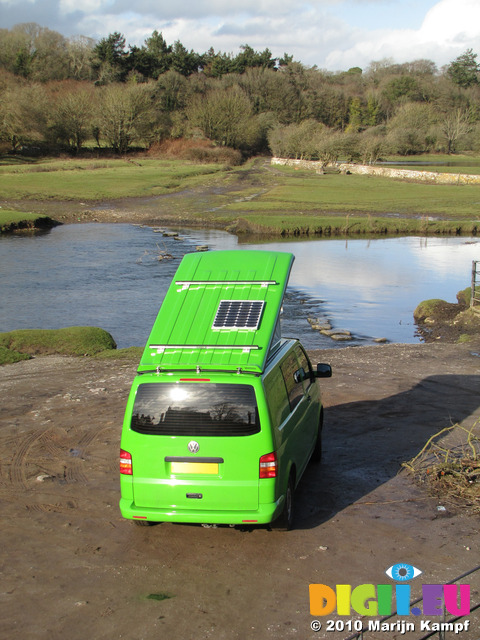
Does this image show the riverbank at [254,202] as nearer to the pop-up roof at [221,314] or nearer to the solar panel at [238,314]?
the pop-up roof at [221,314]

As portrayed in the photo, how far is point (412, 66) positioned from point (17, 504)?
205663mm

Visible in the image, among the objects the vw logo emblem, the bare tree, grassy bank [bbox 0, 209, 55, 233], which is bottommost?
the vw logo emblem

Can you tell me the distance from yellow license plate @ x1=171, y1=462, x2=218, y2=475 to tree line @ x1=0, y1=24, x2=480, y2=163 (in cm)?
9197

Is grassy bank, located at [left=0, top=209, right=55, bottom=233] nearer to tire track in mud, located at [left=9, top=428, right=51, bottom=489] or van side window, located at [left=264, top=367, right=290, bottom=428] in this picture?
tire track in mud, located at [left=9, top=428, right=51, bottom=489]

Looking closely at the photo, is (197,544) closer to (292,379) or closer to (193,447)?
(193,447)

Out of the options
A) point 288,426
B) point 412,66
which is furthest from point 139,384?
point 412,66

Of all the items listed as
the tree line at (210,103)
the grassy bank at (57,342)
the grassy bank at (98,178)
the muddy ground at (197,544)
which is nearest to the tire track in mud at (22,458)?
the muddy ground at (197,544)

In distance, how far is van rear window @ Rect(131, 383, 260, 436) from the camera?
7527 millimetres

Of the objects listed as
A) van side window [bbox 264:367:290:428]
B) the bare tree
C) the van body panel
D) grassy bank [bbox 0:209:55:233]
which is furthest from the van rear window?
the bare tree

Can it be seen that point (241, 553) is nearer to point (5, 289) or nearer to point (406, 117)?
point (5, 289)

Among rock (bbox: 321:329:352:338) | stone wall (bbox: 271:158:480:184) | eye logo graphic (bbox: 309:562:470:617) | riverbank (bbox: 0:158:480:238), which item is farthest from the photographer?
stone wall (bbox: 271:158:480:184)

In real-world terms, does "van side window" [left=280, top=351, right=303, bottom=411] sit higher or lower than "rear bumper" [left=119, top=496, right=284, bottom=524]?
higher

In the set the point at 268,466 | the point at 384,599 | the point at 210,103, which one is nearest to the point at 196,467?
the point at 268,466

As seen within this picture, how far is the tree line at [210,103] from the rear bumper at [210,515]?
3622 inches
